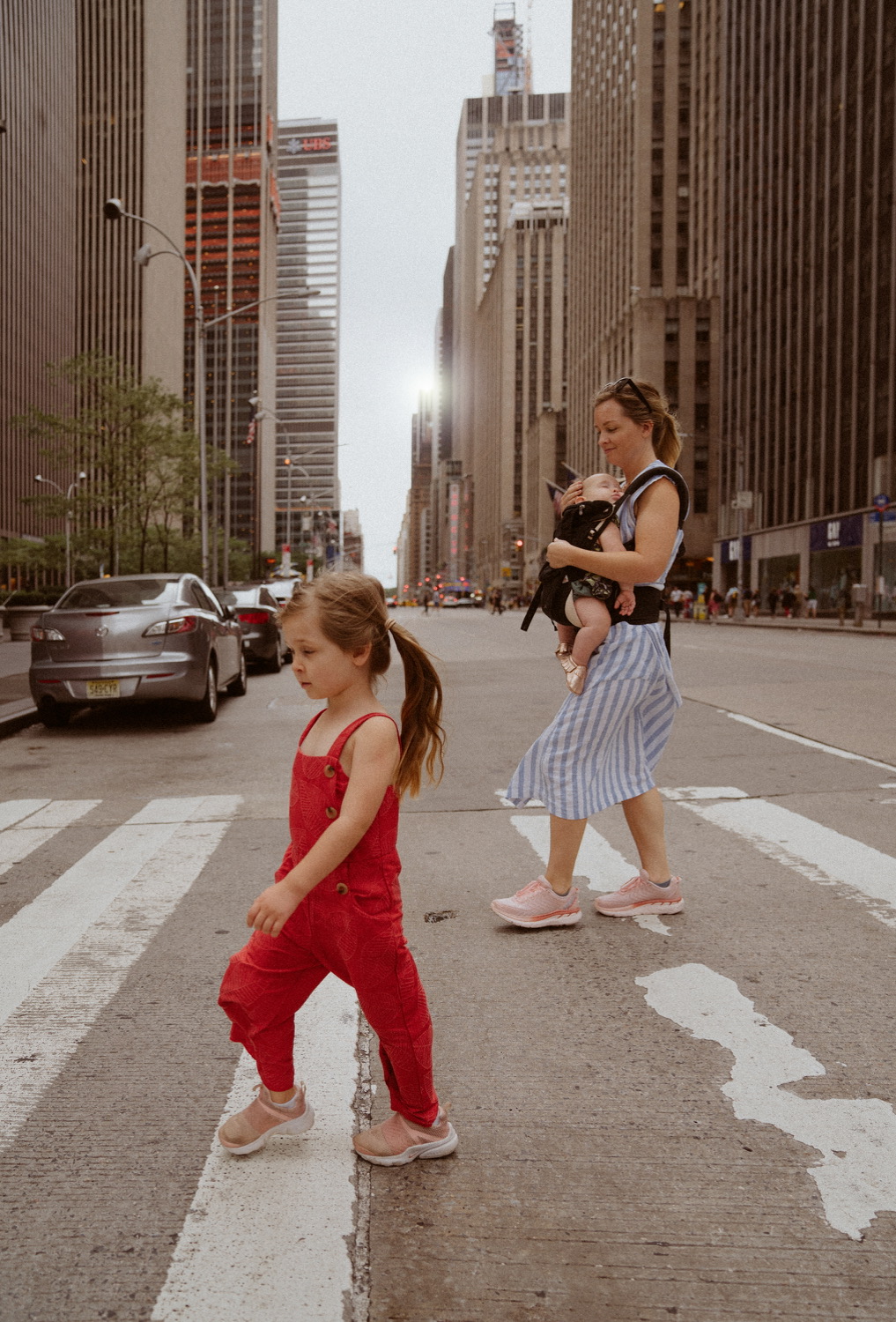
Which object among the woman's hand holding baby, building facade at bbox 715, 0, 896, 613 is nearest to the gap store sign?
building facade at bbox 715, 0, 896, 613

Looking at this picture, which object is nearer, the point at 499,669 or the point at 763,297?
the point at 499,669

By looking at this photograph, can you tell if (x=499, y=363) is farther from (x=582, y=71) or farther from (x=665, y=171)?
(x=665, y=171)

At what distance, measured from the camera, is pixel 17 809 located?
22.3 ft

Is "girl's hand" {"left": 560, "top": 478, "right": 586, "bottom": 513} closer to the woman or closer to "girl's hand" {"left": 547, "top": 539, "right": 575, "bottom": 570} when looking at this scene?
the woman

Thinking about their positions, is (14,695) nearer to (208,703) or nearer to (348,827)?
(208,703)

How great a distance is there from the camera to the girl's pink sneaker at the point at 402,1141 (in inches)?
94.2

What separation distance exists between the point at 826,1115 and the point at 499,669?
14452 mm

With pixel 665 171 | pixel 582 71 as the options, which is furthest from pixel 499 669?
pixel 582 71

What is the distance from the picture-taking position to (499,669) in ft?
55.9

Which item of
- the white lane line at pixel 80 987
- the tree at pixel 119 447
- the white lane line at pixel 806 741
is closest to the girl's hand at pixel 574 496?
the white lane line at pixel 80 987

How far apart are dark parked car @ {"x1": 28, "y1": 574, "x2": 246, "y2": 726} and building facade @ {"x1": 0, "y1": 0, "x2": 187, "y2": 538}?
7855 centimetres

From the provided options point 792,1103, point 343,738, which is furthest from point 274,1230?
point 792,1103

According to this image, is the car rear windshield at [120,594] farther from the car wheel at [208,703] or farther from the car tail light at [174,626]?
the car wheel at [208,703]

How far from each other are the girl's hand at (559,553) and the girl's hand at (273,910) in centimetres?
181
